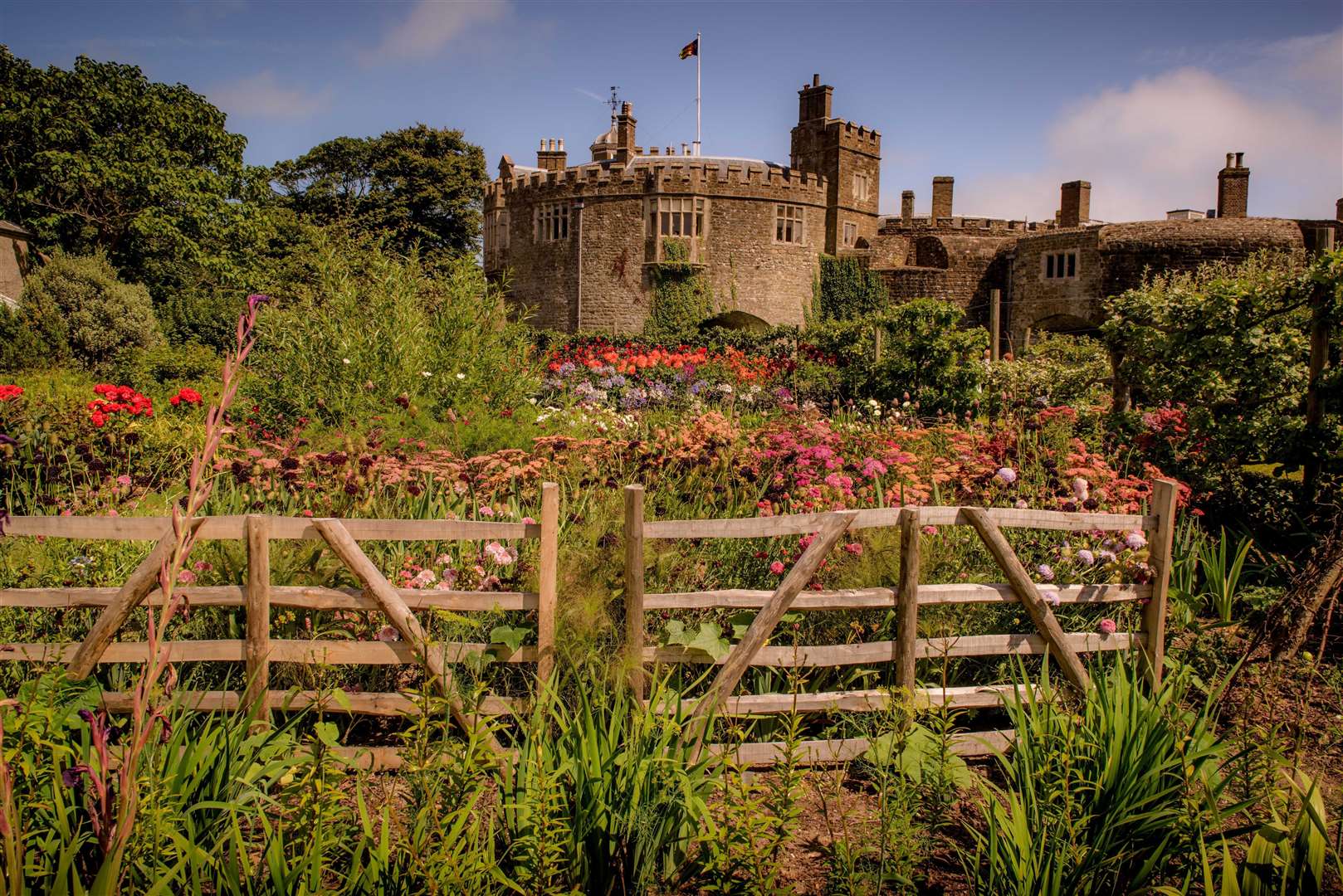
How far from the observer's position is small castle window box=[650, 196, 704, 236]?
28.5 m

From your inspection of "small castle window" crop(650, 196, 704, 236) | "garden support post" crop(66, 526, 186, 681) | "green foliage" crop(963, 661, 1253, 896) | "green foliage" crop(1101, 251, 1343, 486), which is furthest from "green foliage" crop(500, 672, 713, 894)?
"small castle window" crop(650, 196, 704, 236)

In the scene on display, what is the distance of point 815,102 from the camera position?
31922mm

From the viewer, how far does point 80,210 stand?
26219mm

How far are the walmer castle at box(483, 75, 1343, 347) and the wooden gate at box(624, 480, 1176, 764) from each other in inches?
977

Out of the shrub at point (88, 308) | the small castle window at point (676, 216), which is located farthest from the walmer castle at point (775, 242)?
the shrub at point (88, 308)

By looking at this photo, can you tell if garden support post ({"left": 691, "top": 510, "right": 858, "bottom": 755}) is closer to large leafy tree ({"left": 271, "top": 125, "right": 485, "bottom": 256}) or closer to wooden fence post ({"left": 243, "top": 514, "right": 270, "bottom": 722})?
wooden fence post ({"left": 243, "top": 514, "right": 270, "bottom": 722})

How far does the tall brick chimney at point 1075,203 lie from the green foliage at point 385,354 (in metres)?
30.0

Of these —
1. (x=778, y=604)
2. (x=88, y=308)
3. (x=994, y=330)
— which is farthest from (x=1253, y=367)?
(x=88, y=308)

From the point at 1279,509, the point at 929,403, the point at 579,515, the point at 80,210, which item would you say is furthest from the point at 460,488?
the point at 80,210

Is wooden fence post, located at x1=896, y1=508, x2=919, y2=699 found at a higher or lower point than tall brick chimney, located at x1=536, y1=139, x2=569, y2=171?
lower

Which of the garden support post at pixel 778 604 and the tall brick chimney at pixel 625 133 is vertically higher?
the tall brick chimney at pixel 625 133

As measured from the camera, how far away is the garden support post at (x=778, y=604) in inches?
146

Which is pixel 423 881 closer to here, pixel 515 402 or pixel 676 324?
pixel 515 402

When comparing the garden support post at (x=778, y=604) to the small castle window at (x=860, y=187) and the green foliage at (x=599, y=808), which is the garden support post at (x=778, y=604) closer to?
the green foliage at (x=599, y=808)
